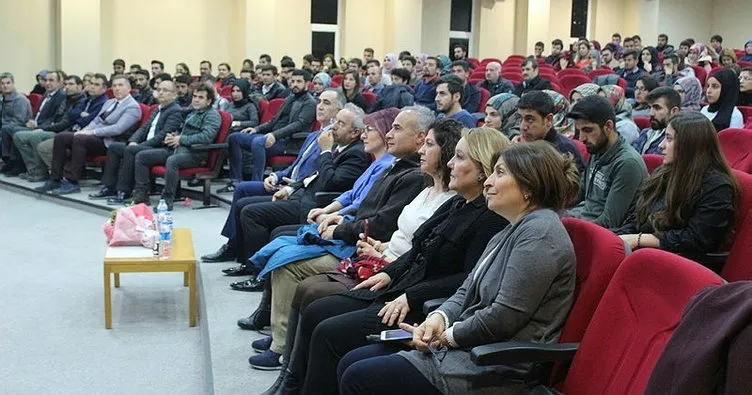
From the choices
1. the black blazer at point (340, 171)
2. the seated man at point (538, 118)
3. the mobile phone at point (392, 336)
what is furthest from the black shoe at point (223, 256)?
the mobile phone at point (392, 336)

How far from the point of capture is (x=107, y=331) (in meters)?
4.46

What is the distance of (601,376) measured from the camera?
2121 millimetres

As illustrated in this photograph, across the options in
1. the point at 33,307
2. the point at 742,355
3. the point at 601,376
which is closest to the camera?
the point at 742,355

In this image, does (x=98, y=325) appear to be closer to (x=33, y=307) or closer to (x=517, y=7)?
A: (x=33, y=307)

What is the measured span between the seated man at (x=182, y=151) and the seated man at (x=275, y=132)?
0.89 ft

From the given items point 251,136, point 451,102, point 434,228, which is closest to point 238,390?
point 434,228

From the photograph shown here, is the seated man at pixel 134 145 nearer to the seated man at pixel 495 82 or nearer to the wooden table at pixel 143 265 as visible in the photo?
the wooden table at pixel 143 265

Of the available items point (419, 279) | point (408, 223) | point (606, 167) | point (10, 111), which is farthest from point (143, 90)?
point (419, 279)

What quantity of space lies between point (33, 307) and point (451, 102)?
2905mm

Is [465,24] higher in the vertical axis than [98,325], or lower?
higher

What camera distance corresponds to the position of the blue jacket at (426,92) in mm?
9211

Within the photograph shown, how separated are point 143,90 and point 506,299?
8.89 meters

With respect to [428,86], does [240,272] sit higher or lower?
lower

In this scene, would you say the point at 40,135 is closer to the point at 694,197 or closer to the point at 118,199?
the point at 118,199
